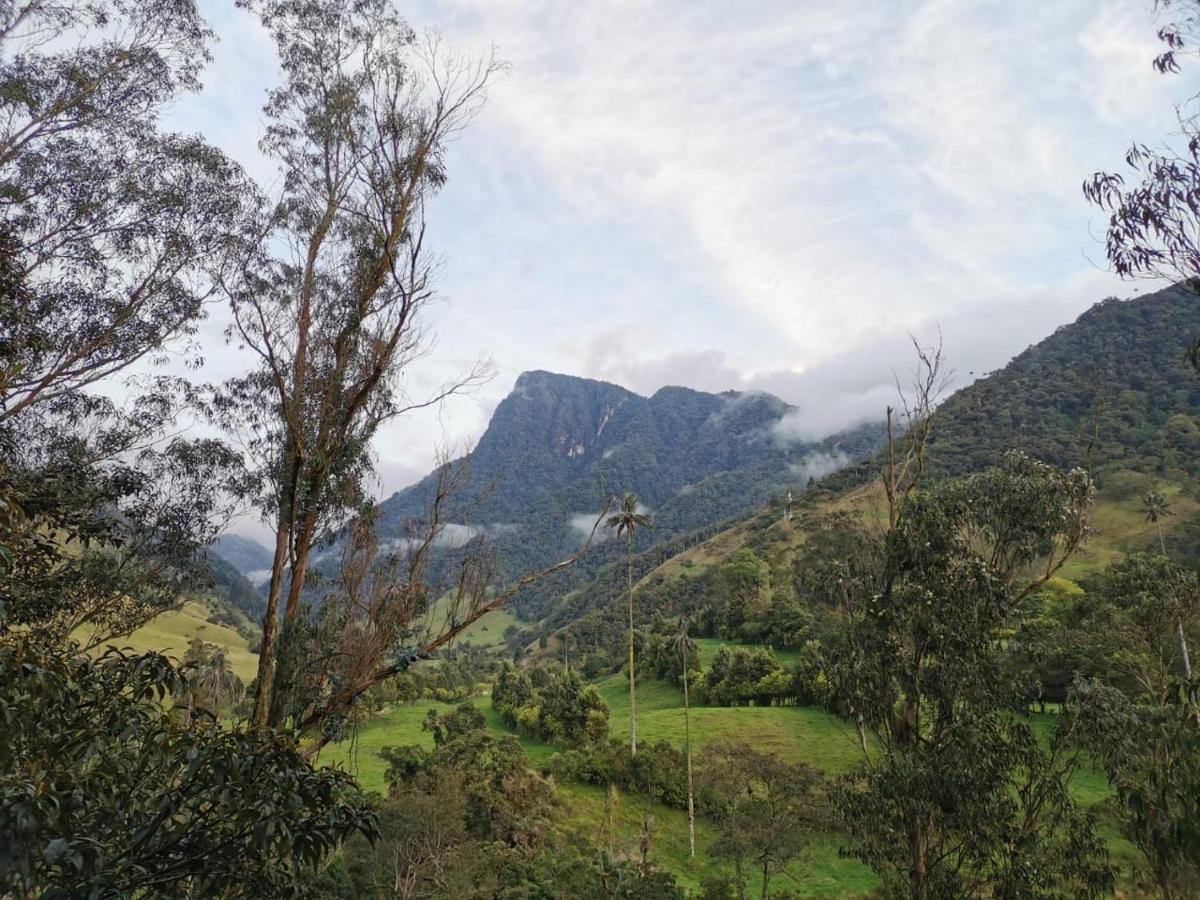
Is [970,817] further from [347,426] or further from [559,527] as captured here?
[559,527]

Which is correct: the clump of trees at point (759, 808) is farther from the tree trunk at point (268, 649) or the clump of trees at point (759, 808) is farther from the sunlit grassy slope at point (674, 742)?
the tree trunk at point (268, 649)

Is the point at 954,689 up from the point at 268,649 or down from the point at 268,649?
down

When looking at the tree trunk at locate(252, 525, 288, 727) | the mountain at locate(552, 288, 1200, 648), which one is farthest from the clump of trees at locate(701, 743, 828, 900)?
the mountain at locate(552, 288, 1200, 648)

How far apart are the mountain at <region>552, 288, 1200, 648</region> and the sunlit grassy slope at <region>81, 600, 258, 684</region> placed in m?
42.3

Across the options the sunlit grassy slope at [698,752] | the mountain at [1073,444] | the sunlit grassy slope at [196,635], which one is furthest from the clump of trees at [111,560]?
the mountain at [1073,444]

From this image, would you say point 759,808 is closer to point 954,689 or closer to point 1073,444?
point 954,689

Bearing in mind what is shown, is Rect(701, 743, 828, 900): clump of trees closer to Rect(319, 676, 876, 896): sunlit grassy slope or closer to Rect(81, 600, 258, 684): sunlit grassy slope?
Rect(319, 676, 876, 896): sunlit grassy slope

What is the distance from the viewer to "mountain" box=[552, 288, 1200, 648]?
6388 centimetres

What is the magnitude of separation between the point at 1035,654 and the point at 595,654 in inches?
2983

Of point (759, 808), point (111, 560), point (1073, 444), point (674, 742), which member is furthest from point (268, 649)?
point (1073, 444)

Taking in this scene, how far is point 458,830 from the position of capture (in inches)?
862

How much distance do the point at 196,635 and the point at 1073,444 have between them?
96.7 meters

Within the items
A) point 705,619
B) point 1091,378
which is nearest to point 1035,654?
point 705,619

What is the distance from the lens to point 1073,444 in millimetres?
74562
